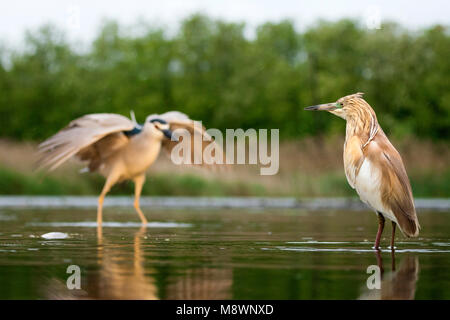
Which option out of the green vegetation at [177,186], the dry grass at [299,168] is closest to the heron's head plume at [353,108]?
the dry grass at [299,168]

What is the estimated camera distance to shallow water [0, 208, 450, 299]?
717cm

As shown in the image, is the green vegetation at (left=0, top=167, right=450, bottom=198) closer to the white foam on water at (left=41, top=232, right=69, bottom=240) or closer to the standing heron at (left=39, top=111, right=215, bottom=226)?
the standing heron at (left=39, top=111, right=215, bottom=226)

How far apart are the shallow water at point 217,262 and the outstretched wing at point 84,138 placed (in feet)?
3.91

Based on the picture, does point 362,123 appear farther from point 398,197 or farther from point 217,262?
point 217,262

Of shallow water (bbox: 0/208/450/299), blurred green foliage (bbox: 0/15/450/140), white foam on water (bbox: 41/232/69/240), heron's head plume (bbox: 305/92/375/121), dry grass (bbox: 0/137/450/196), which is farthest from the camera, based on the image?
blurred green foliage (bbox: 0/15/450/140)

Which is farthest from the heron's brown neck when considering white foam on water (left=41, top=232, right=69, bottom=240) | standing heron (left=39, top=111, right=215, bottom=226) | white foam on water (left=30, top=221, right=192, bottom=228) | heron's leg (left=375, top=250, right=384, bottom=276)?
standing heron (left=39, top=111, right=215, bottom=226)

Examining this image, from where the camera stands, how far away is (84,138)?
15.5 metres

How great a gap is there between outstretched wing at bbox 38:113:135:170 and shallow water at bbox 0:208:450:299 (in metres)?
1.19

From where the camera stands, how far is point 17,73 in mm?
66688

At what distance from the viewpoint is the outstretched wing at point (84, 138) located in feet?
48.4

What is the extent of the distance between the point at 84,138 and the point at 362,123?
5.83m

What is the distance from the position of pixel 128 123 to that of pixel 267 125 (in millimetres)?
50321

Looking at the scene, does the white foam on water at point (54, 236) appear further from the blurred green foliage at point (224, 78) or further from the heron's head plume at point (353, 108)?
the blurred green foliage at point (224, 78)

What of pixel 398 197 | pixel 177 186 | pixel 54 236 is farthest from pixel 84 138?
pixel 177 186
